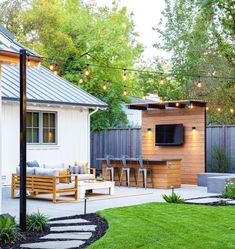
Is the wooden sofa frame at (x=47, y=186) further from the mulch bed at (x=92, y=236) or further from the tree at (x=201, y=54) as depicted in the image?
the tree at (x=201, y=54)

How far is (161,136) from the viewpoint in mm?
18422

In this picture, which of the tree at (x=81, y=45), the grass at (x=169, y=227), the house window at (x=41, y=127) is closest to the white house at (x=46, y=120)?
the house window at (x=41, y=127)

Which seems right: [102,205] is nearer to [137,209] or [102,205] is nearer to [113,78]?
[137,209]

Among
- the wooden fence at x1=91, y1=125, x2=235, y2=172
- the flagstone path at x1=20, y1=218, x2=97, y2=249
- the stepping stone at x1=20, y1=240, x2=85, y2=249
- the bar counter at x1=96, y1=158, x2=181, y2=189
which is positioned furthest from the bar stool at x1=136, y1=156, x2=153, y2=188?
the stepping stone at x1=20, y1=240, x2=85, y2=249

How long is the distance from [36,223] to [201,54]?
22217 mm

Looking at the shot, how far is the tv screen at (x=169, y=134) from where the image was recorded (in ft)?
58.5

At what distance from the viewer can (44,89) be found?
17484mm

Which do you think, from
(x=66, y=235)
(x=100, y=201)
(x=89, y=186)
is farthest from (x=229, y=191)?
(x=66, y=235)

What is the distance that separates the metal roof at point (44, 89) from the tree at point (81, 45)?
19.3 ft

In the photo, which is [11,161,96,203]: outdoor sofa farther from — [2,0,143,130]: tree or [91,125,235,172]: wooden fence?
[2,0,143,130]: tree

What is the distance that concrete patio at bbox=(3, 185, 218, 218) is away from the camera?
36.7ft

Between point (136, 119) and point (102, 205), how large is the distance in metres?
25.8

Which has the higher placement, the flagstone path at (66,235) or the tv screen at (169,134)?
the tv screen at (169,134)

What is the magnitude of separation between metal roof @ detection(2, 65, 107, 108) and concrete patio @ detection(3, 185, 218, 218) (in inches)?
109
